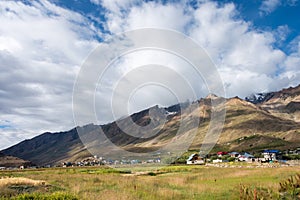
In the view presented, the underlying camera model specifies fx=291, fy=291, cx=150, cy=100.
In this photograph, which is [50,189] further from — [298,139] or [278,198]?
[298,139]

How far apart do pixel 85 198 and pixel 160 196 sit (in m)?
5.16

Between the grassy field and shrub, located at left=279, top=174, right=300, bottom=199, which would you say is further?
the grassy field

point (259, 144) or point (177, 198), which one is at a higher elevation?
point (259, 144)

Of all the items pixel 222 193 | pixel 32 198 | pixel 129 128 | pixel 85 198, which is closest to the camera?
pixel 32 198

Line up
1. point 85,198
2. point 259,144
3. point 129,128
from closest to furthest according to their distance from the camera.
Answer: point 85,198 < point 129,128 < point 259,144

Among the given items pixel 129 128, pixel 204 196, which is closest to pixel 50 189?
pixel 204 196

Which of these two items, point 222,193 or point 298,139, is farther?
point 298,139

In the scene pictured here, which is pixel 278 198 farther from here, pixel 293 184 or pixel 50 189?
pixel 50 189

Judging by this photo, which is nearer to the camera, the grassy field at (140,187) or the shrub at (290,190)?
the shrub at (290,190)

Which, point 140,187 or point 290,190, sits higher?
point 290,190

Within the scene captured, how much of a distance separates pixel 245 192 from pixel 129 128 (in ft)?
128

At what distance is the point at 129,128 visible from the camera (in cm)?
Answer: 5462

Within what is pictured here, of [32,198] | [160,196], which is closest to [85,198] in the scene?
[32,198]

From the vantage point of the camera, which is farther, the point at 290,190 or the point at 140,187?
the point at 140,187
